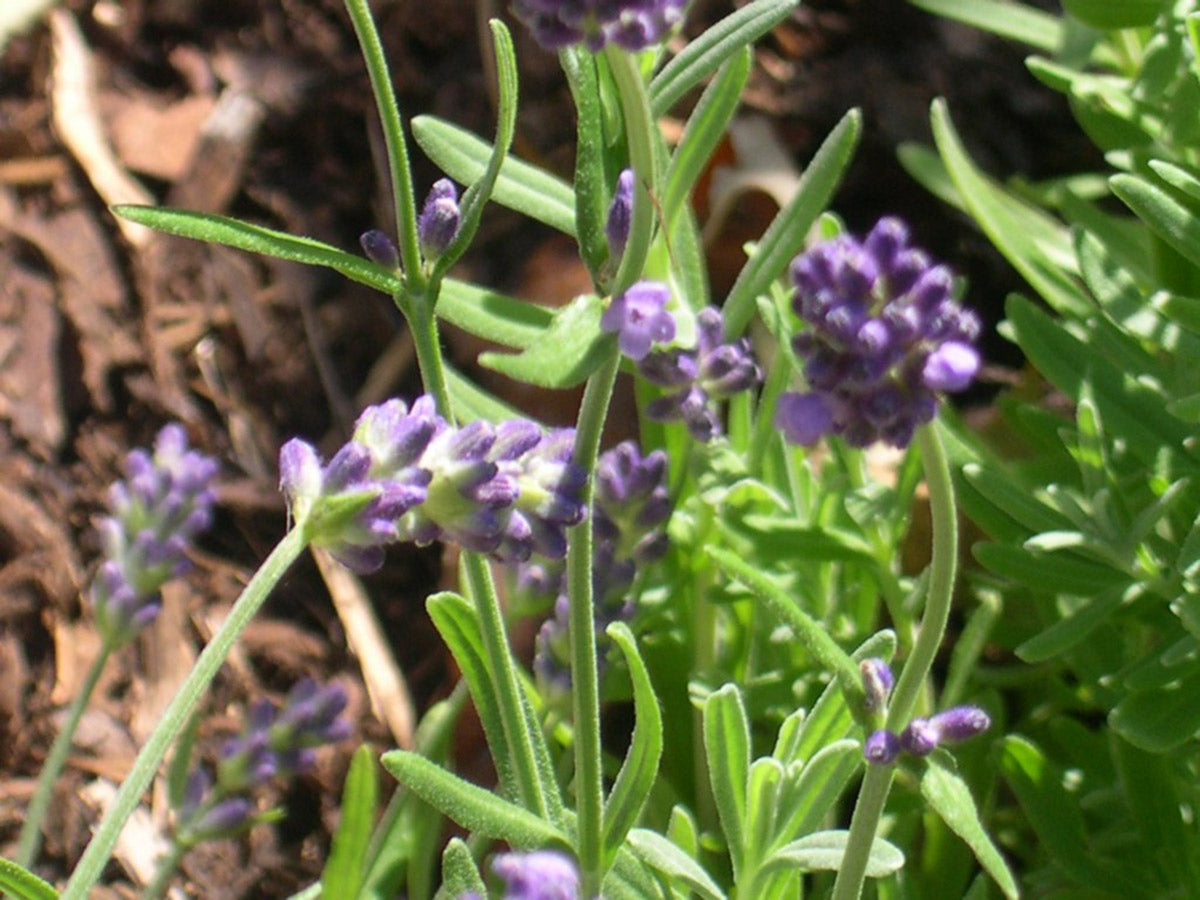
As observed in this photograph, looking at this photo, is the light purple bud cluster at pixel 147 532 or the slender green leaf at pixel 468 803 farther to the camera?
the light purple bud cluster at pixel 147 532

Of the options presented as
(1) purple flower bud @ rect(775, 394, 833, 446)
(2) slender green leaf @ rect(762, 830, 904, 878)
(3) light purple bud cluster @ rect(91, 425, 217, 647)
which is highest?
(1) purple flower bud @ rect(775, 394, 833, 446)

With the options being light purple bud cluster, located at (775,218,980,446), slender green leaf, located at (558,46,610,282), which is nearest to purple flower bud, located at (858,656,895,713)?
light purple bud cluster, located at (775,218,980,446)

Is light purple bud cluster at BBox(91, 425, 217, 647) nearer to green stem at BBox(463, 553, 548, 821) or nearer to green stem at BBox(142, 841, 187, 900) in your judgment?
green stem at BBox(142, 841, 187, 900)

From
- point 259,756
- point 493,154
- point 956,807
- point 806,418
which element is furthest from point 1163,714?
point 259,756

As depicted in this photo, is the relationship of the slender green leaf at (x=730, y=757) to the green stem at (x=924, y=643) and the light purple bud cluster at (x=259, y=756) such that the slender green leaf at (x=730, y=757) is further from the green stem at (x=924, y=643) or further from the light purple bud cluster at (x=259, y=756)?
the light purple bud cluster at (x=259, y=756)

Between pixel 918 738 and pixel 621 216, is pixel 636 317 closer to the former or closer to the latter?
pixel 621 216

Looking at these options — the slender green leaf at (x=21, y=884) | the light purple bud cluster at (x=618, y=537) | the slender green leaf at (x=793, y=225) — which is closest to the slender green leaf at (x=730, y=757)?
the light purple bud cluster at (x=618, y=537)
